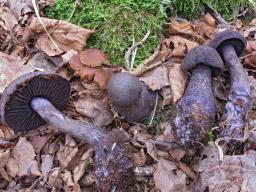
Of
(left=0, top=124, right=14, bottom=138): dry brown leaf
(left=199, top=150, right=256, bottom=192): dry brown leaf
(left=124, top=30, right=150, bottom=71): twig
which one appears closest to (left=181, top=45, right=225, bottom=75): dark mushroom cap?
(left=124, top=30, right=150, bottom=71): twig

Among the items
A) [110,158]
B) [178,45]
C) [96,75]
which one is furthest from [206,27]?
[110,158]

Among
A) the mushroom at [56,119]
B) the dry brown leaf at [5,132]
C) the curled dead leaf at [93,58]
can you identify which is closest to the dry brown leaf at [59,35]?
the curled dead leaf at [93,58]

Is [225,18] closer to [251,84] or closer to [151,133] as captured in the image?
[251,84]

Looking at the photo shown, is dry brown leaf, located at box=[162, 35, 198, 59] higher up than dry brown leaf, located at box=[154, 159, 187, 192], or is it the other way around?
dry brown leaf, located at box=[162, 35, 198, 59]

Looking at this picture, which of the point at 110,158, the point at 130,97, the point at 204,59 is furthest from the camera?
the point at 204,59

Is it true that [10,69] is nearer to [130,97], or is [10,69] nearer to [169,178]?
[130,97]

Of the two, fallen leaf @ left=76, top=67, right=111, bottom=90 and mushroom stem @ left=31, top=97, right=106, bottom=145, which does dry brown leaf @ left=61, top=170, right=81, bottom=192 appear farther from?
fallen leaf @ left=76, top=67, right=111, bottom=90
